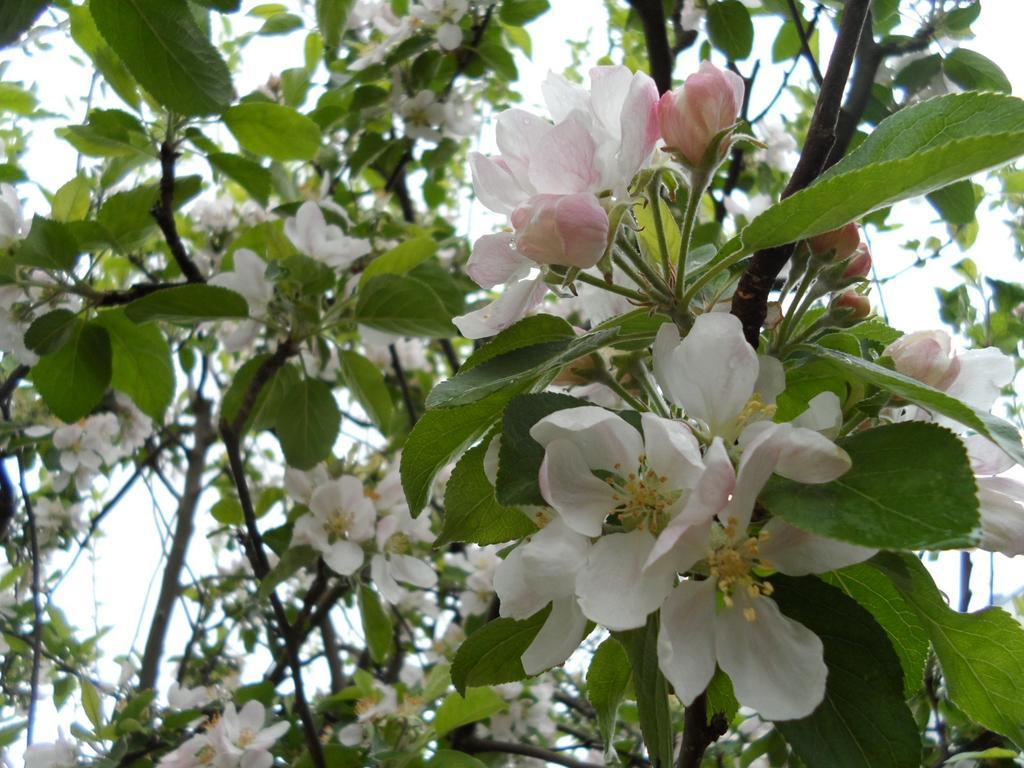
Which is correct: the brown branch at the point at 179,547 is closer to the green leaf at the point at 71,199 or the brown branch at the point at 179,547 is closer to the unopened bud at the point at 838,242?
the green leaf at the point at 71,199

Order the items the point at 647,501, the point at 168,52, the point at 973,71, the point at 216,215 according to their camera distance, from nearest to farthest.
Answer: the point at 647,501 → the point at 168,52 → the point at 973,71 → the point at 216,215

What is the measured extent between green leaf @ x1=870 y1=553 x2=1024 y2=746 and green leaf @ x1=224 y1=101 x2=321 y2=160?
141 centimetres

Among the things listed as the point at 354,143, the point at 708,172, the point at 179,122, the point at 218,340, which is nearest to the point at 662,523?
the point at 708,172

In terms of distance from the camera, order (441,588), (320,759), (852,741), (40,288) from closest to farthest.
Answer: (852,741) → (320,759) → (40,288) → (441,588)

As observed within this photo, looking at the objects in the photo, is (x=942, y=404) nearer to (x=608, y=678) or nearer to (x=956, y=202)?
(x=608, y=678)

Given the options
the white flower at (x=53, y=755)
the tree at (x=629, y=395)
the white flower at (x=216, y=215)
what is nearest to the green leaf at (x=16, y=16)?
the tree at (x=629, y=395)

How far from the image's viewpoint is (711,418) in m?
0.69

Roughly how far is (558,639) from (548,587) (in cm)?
7

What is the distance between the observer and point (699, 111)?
728mm

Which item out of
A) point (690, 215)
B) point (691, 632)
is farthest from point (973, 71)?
point (691, 632)

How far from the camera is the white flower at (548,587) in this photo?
2.14 ft

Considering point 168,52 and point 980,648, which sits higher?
point 168,52

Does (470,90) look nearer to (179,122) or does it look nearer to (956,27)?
(179,122)

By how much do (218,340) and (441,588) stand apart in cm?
118
